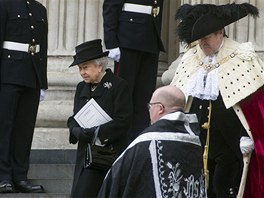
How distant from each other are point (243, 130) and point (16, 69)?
2.54 meters

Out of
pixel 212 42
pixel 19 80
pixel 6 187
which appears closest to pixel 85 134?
pixel 212 42

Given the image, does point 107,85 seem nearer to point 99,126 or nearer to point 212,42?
point 99,126

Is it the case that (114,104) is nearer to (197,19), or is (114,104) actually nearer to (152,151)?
(197,19)

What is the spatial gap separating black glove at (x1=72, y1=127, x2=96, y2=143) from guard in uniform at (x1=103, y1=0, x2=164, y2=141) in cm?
182

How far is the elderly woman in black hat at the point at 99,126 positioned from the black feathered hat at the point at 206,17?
64cm

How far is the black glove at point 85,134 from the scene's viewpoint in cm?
920

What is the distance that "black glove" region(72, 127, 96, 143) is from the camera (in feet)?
30.2

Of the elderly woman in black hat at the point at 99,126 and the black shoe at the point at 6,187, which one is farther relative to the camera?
the black shoe at the point at 6,187

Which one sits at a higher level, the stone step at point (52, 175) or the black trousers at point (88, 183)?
the black trousers at point (88, 183)

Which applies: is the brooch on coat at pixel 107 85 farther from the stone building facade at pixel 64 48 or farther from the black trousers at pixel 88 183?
the stone building facade at pixel 64 48

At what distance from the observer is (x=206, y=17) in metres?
9.27

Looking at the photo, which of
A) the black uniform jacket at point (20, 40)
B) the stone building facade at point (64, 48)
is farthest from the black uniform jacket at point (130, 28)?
the stone building facade at point (64, 48)

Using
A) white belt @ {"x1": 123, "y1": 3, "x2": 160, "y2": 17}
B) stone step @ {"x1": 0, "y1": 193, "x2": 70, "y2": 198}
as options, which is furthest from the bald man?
white belt @ {"x1": 123, "y1": 3, "x2": 160, "y2": 17}

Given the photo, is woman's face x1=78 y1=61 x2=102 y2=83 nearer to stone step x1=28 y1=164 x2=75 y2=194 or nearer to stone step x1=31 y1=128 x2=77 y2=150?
stone step x1=28 y1=164 x2=75 y2=194
